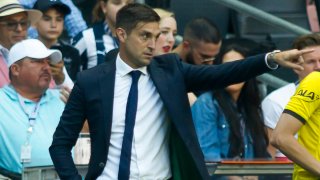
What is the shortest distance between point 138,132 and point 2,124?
1877 millimetres

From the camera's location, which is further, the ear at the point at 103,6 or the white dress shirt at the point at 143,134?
the ear at the point at 103,6

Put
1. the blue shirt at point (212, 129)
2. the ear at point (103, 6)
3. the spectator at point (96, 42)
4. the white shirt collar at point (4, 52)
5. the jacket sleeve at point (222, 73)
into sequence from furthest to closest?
1. the ear at point (103, 6)
2. the spectator at point (96, 42)
3. the white shirt collar at point (4, 52)
4. the blue shirt at point (212, 129)
5. the jacket sleeve at point (222, 73)

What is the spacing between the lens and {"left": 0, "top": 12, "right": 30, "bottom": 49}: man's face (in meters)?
9.58

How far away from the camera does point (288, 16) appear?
11.8 m

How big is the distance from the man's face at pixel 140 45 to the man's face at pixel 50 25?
2913mm

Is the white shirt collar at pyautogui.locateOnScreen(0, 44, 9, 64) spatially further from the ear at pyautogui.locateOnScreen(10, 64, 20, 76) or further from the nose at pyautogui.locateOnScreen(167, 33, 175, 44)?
the nose at pyautogui.locateOnScreen(167, 33, 175, 44)

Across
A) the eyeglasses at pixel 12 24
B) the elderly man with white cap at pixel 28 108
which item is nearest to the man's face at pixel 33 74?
the elderly man with white cap at pixel 28 108

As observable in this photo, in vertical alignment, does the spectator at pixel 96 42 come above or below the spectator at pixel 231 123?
above

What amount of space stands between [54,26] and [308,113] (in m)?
3.64

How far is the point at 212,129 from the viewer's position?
9.17m

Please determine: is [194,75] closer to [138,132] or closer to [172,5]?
[138,132]

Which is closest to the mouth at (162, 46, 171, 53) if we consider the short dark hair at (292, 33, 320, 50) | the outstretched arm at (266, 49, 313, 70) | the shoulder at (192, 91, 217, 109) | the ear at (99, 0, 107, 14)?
the shoulder at (192, 91, 217, 109)

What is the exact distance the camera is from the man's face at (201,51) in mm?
10047

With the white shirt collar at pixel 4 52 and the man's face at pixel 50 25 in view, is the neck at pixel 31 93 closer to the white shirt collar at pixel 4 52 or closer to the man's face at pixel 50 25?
the white shirt collar at pixel 4 52
